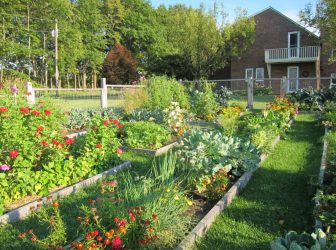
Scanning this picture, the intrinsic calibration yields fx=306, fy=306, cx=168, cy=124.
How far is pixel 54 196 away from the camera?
4047mm

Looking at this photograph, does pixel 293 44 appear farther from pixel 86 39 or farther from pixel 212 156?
pixel 212 156

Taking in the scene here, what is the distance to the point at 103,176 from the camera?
16.0ft

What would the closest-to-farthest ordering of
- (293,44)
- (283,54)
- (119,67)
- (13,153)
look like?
(13,153), (283,54), (293,44), (119,67)

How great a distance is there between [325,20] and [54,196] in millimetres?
24006

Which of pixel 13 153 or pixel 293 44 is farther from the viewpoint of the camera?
pixel 293 44

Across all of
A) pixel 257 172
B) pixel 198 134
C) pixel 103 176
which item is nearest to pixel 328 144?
pixel 257 172

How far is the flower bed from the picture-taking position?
3.91 m

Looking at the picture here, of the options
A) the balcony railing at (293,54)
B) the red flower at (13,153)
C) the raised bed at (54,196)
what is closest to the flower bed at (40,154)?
the red flower at (13,153)

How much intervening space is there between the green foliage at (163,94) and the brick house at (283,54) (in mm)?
16513

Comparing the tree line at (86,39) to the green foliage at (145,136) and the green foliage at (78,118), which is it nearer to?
the green foliage at (78,118)

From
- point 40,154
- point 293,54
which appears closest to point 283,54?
point 293,54

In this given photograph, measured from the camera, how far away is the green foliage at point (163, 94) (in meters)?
10.5

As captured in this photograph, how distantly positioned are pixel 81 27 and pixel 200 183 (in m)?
38.5

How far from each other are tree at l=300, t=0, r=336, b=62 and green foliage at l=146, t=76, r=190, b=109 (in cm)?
1414
